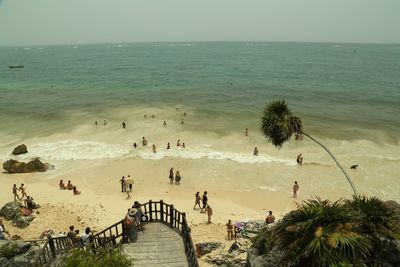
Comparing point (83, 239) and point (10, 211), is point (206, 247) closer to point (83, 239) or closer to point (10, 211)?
point (83, 239)

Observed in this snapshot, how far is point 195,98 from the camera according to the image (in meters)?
67.6

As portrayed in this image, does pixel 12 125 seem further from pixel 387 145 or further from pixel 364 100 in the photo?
pixel 364 100

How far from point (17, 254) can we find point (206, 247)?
29.2 ft

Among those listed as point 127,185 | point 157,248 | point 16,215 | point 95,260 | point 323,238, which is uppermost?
point 323,238

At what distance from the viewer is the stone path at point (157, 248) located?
1367 centimetres

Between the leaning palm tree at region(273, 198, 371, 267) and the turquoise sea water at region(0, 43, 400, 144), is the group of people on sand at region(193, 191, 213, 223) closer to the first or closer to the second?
the leaning palm tree at region(273, 198, 371, 267)

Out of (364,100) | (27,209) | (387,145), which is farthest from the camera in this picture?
(364,100)

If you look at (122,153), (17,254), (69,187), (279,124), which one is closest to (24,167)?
(69,187)

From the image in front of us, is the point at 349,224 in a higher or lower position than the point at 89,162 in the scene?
higher

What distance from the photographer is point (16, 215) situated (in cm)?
2206

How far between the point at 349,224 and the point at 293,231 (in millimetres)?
1392

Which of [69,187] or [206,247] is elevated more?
[206,247]

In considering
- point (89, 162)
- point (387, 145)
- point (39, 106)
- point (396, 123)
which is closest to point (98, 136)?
point (89, 162)

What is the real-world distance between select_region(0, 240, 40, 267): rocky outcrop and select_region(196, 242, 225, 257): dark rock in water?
7.80 meters
